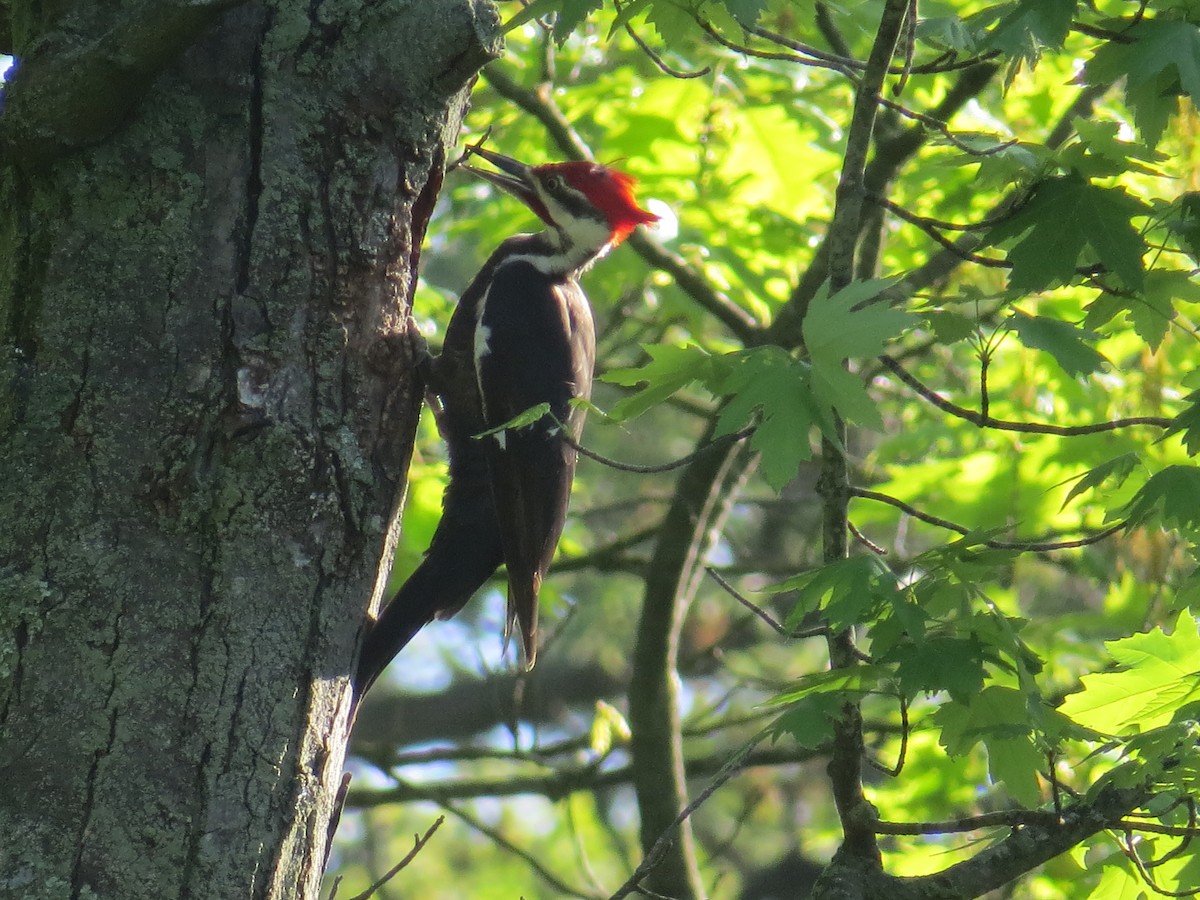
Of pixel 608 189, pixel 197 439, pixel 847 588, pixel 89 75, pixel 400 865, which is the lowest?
pixel 400 865

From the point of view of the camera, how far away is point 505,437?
2.83 meters

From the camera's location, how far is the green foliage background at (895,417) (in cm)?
172

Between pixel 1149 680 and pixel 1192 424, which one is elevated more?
pixel 1192 424

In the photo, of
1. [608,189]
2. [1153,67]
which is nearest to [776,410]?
[1153,67]

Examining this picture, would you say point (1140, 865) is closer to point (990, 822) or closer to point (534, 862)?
point (990, 822)

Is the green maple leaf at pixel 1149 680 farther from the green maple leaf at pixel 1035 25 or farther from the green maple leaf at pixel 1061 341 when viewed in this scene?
the green maple leaf at pixel 1035 25

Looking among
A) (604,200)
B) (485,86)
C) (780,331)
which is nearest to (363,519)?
(604,200)

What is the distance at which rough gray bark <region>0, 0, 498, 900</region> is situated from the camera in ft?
4.80

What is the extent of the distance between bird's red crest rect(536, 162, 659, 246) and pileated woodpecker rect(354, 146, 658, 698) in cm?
19

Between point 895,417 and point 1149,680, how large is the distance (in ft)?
12.1

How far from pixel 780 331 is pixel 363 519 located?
198cm

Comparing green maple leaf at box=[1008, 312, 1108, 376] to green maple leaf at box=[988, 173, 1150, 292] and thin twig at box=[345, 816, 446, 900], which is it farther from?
thin twig at box=[345, 816, 446, 900]

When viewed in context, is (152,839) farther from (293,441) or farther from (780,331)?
(780,331)

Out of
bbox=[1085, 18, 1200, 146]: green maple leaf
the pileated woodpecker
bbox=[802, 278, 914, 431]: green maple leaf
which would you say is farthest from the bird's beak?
bbox=[802, 278, 914, 431]: green maple leaf
